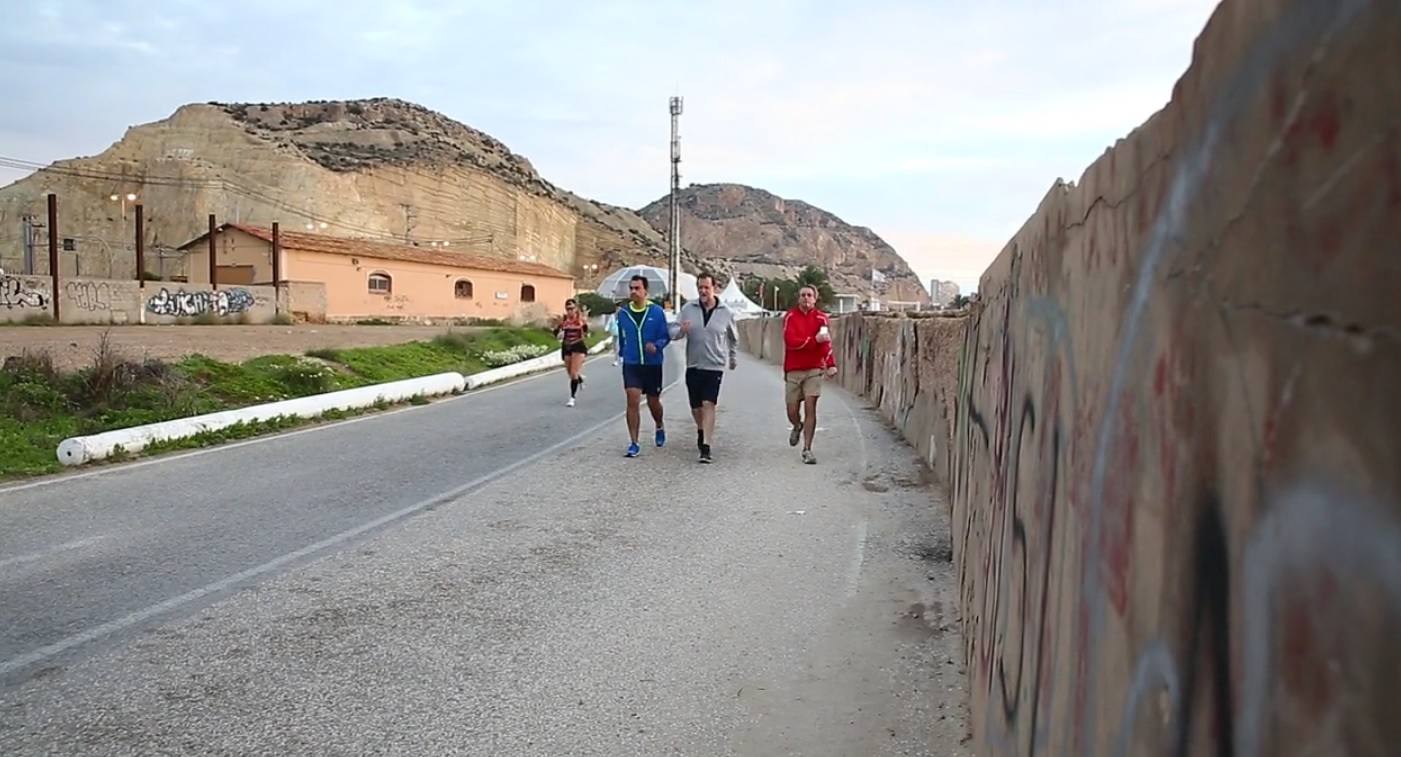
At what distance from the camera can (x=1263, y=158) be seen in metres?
1.26

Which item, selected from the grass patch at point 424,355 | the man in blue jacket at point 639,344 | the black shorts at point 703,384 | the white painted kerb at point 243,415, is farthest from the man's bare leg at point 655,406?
the grass patch at point 424,355

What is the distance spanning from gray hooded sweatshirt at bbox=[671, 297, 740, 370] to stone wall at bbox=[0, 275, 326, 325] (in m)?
30.3

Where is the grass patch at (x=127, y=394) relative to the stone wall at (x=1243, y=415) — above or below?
below

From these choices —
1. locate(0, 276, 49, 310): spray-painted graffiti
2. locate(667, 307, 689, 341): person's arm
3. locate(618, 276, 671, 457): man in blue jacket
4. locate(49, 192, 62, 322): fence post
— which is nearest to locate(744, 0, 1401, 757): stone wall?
locate(667, 307, 689, 341): person's arm

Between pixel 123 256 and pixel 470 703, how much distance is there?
76.4 m

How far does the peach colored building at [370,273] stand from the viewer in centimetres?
5103

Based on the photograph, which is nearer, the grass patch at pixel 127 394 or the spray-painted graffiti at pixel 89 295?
the grass patch at pixel 127 394

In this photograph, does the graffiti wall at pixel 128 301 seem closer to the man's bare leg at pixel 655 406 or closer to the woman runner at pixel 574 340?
the woman runner at pixel 574 340

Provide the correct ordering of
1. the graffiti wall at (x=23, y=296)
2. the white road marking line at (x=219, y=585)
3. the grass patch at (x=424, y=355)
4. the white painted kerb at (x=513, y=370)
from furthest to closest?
the graffiti wall at (x=23, y=296), the white painted kerb at (x=513, y=370), the grass patch at (x=424, y=355), the white road marking line at (x=219, y=585)

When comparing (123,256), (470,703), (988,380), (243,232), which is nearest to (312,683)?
(470,703)

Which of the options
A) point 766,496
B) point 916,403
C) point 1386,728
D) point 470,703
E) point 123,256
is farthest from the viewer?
point 123,256

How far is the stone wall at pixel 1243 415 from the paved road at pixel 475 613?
2.07 meters

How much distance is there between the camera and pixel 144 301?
38.4m

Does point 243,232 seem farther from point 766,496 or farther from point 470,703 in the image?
point 470,703
